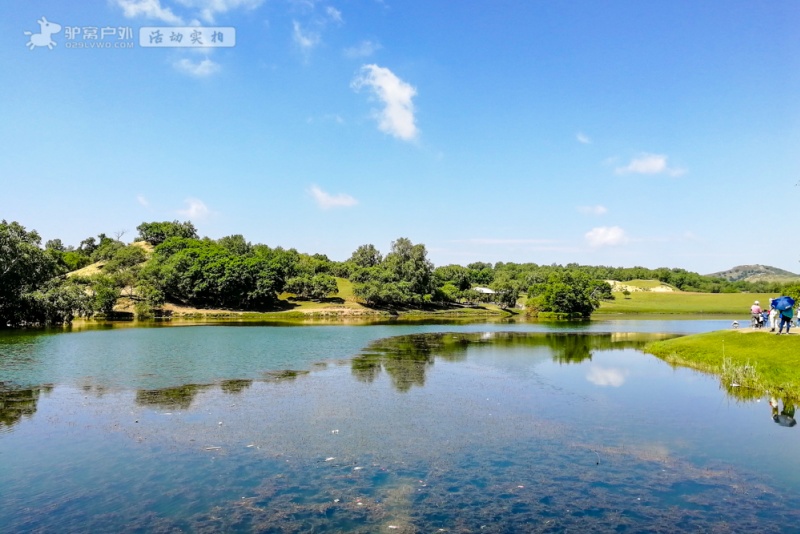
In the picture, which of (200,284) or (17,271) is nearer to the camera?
(17,271)

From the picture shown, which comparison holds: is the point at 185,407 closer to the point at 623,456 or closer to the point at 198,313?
the point at 623,456

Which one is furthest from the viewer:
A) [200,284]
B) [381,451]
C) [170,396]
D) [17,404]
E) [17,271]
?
[200,284]

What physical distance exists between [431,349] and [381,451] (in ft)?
128

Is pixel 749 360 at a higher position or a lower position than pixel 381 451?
higher

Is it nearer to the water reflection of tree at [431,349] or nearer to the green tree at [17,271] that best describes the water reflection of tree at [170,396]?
the water reflection of tree at [431,349]

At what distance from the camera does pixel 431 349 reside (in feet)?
195

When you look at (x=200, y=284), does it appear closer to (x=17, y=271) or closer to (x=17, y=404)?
(x=17, y=271)

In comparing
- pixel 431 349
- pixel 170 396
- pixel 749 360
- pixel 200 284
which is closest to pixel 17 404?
pixel 170 396

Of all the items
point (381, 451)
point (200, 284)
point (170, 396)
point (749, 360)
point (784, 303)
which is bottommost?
point (381, 451)

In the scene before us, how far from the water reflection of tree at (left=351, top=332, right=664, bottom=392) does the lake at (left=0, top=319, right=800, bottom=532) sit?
787 millimetres

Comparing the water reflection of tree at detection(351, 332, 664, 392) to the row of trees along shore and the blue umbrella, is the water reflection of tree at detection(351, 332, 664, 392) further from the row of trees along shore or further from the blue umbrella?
the row of trees along shore

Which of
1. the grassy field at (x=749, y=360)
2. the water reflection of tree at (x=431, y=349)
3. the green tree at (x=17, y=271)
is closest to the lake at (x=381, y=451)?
the water reflection of tree at (x=431, y=349)

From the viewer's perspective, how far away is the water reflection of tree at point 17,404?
24984mm

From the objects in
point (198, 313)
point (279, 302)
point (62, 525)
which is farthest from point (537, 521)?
point (279, 302)
